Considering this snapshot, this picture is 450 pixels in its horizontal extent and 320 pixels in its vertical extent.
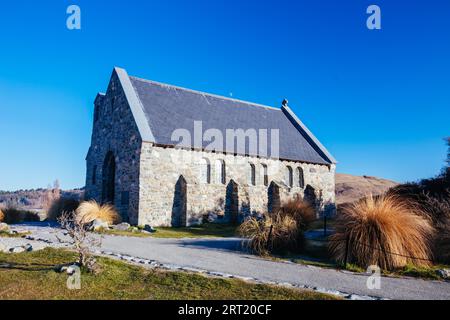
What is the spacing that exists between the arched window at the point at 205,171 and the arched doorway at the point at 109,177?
6115 mm

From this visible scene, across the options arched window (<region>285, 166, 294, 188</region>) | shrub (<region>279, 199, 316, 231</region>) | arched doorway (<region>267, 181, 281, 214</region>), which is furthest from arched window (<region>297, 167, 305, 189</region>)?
shrub (<region>279, 199, 316, 231</region>)

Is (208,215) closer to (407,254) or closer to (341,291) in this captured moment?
(407,254)

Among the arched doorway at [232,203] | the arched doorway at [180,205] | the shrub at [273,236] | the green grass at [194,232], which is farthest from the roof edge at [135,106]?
the shrub at [273,236]

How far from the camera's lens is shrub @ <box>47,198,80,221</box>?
73.8 feet

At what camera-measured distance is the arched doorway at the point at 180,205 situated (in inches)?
846

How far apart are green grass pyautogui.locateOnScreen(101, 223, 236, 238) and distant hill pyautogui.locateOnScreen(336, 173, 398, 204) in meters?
33.7

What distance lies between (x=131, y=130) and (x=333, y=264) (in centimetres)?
1541

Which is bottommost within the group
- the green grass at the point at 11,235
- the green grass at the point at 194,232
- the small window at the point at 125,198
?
the green grass at the point at 194,232

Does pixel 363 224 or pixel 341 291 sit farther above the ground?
pixel 363 224

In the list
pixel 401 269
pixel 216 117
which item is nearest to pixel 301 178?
pixel 216 117

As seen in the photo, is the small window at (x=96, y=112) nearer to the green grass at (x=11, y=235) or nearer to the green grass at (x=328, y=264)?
the green grass at (x=11, y=235)

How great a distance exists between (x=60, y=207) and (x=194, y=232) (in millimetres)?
10111
